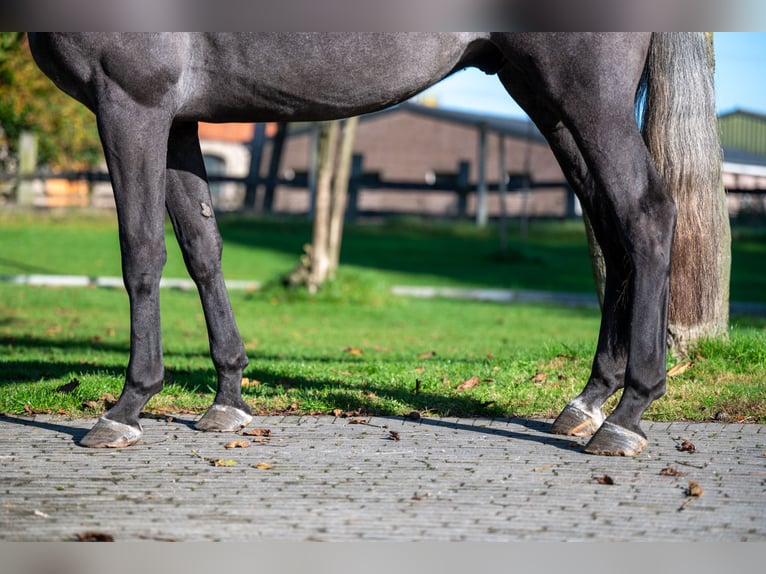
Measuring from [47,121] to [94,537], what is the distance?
28.8 metres

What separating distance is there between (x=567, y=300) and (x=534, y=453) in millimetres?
11671

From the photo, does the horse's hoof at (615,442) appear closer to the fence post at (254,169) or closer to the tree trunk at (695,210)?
the tree trunk at (695,210)

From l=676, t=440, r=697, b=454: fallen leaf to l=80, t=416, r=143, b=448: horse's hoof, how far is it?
255 centimetres

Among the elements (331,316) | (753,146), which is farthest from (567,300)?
(753,146)

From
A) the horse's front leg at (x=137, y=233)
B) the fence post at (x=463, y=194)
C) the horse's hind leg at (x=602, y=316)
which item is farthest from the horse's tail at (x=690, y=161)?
the fence post at (x=463, y=194)

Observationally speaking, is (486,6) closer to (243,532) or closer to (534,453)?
(534,453)

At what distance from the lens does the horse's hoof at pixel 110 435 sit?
447 centimetres

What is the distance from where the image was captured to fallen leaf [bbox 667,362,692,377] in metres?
6.14

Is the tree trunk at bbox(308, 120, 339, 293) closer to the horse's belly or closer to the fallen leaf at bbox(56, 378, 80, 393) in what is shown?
the fallen leaf at bbox(56, 378, 80, 393)

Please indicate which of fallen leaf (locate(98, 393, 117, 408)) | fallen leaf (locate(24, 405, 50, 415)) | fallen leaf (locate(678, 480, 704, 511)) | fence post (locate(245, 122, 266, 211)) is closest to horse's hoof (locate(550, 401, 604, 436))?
fallen leaf (locate(678, 480, 704, 511))

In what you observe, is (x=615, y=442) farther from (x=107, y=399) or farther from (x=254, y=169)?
(x=254, y=169)

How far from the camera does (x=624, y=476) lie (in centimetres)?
394

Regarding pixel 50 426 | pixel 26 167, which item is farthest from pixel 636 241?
pixel 26 167

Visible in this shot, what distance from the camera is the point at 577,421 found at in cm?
477
